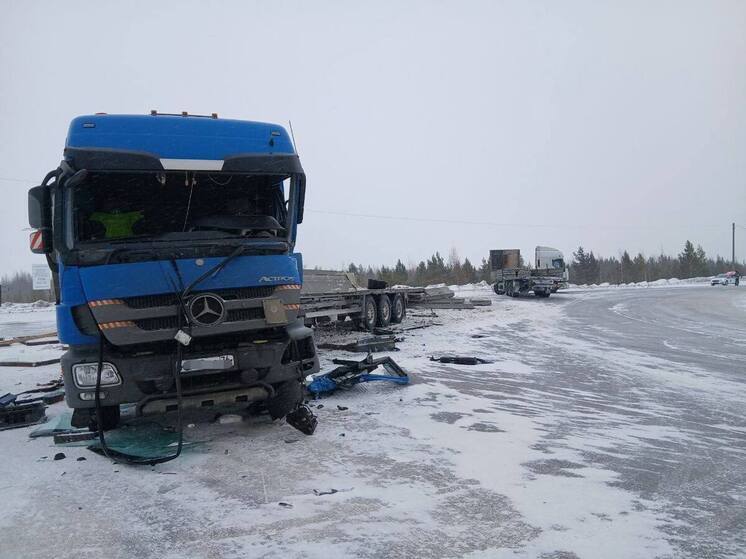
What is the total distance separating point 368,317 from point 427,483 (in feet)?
34.7

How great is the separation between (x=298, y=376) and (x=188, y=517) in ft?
6.37

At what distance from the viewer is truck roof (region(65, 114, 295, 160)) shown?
5.15 m

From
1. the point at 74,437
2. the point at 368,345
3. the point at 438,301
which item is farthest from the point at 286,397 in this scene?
the point at 438,301

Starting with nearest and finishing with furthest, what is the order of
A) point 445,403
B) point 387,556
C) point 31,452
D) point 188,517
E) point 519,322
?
1. point 387,556
2. point 188,517
3. point 31,452
4. point 445,403
5. point 519,322

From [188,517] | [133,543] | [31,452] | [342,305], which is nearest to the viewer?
[133,543]

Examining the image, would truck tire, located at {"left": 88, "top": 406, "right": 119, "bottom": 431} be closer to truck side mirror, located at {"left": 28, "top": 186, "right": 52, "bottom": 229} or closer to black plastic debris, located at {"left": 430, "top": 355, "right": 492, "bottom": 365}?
truck side mirror, located at {"left": 28, "top": 186, "right": 52, "bottom": 229}

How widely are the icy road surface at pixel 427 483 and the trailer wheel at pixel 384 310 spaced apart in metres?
7.74

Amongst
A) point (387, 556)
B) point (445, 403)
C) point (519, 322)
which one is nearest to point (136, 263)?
point (387, 556)

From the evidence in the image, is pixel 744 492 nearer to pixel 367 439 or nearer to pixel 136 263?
pixel 367 439

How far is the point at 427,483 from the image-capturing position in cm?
407

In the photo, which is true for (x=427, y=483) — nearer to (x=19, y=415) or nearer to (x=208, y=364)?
(x=208, y=364)

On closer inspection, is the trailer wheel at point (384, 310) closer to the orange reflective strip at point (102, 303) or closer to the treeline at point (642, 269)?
the orange reflective strip at point (102, 303)

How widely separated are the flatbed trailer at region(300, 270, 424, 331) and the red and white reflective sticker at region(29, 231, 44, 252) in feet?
18.8

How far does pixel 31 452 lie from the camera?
5.09 m
